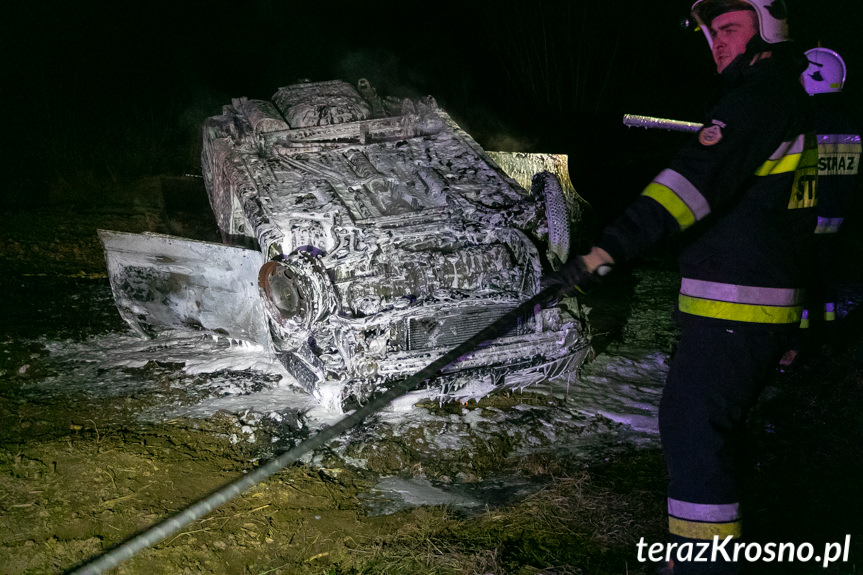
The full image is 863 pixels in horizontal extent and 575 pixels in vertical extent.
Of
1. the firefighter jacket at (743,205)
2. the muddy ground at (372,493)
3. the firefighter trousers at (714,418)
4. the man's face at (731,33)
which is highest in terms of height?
the man's face at (731,33)

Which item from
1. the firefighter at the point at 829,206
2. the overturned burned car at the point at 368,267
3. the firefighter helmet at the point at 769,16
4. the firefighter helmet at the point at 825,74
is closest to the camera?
the firefighter helmet at the point at 769,16

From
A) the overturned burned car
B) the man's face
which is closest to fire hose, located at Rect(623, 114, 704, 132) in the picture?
the overturned burned car

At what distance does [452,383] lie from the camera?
158 inches

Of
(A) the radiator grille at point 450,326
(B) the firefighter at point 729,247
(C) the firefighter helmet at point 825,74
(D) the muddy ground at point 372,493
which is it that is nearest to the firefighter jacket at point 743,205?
(B) the firefighter at point 729,247

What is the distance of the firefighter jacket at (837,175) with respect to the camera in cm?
347

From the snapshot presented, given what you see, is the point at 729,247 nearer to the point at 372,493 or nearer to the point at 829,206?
the point at 829,206

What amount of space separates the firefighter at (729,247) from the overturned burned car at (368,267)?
143cm

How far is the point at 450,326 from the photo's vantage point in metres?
3.91

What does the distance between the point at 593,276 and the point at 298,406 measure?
2.34 m

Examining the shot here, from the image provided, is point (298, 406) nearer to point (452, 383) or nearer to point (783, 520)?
point (452, 383)

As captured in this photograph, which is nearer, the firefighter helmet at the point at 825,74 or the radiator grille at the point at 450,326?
the radiator grille at the point at 450,326

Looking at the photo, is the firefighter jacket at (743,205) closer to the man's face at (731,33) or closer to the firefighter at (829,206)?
the man's face at (731,33)

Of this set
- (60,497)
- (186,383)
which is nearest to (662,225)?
(60,497)

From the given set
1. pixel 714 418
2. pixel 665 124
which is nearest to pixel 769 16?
pixel 714 418
